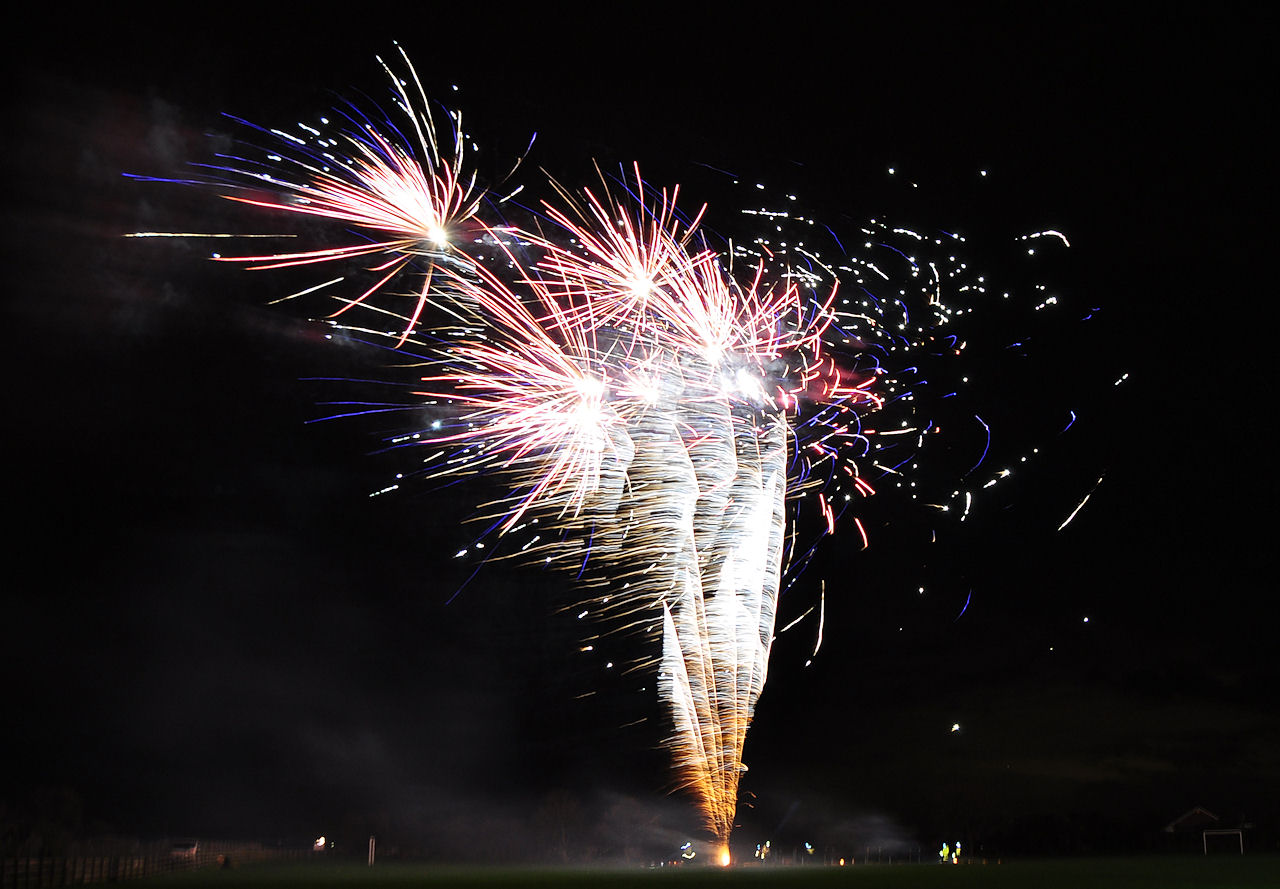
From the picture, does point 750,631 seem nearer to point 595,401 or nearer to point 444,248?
point 595,401

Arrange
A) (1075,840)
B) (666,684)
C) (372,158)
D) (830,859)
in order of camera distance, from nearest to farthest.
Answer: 1. (372,158)
2. (666,684)
3. (830,859)
4. (1075,840)

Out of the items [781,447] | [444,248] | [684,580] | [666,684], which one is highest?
[444,248]

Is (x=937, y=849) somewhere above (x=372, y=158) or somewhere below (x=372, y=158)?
below

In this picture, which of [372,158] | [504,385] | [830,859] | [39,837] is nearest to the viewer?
[372,158]

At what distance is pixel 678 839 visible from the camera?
62.6 metres

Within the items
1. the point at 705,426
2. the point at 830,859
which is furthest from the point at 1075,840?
the point at 705,426

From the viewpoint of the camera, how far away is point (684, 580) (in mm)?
19953

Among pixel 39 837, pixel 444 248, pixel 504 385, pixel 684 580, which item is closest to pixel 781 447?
pixel 684 580

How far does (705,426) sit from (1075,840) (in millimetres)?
59369

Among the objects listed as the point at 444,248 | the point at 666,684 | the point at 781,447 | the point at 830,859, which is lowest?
the point at 830,859

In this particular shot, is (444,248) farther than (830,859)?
No

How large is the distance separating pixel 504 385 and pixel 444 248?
2.67m

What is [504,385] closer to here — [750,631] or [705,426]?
[705,426]

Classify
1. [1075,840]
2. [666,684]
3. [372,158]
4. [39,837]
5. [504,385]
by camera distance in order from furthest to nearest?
[1075,840]
[39,837]
[666,684]
[504,385]
[372,158]
